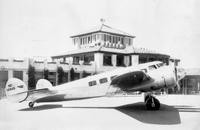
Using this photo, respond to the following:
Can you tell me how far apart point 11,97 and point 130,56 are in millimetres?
25496

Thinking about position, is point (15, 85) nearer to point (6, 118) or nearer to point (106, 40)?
point (6, 118)

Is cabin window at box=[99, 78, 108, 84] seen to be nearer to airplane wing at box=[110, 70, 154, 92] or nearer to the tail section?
airplane wing at box=[110, 70, 154, 92]

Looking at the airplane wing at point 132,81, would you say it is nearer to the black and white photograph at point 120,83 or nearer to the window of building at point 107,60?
the black and white photograph at point 120,83

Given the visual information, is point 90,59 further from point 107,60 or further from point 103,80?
point 103,80

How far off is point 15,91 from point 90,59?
2293cm

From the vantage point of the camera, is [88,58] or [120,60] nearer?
[88,58]

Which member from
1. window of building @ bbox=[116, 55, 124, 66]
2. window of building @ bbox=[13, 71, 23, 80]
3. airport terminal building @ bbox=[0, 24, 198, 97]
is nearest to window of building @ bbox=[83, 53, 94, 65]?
airport terminal building @ bbox=[0, 24, 198, 97]

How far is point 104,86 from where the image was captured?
40.3 ft

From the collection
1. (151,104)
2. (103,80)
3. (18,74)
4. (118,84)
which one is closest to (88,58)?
(18,74)

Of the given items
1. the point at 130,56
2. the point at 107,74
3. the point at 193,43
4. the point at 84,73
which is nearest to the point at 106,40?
the point at 130,56

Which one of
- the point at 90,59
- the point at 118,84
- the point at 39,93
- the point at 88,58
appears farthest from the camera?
the point at 88,58

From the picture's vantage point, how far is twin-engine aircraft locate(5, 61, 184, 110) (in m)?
11.4

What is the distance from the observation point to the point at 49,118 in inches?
379

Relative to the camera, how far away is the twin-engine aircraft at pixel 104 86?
1137 centimetres
